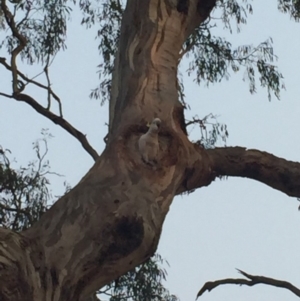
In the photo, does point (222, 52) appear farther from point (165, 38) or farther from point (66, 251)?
point (66, 251)

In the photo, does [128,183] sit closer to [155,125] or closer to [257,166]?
[155,125]

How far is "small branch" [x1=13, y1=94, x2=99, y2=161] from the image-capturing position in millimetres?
4754

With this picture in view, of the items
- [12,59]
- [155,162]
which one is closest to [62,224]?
[155,162]

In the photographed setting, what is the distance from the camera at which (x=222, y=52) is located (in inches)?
237

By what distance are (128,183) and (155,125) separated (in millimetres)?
293

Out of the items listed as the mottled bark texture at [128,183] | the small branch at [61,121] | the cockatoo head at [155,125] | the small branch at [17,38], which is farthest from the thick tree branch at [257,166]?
the small branch at [17,38]

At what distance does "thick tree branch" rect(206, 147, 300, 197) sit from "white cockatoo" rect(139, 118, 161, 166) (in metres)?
0.52

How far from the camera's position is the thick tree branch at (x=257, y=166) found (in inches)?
137

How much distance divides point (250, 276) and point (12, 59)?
9.10 ft

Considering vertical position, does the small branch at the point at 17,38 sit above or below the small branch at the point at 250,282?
above

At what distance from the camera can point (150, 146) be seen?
9.73 ft

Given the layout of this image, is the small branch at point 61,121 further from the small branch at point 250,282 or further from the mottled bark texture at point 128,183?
the small branch at point 250,282

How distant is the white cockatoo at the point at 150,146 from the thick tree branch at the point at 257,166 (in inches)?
20.3

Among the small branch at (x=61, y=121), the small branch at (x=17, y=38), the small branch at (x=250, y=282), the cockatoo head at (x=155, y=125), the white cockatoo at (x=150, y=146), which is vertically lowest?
the small branch at (x=250, y=282)
